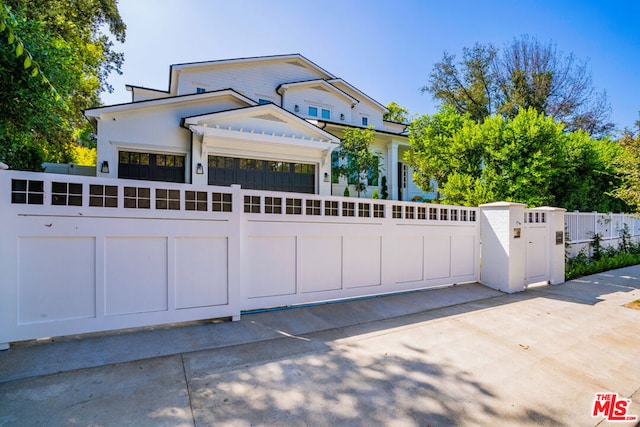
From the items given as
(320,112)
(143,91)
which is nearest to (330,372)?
(320,112)

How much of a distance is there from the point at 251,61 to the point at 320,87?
12.4 feet

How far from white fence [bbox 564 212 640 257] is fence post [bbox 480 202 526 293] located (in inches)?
155

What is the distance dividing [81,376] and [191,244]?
5.79ft

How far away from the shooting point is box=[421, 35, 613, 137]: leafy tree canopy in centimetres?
2136

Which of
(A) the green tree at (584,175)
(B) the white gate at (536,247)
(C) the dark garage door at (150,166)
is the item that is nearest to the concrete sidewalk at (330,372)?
(B) the white gate at (536,247)

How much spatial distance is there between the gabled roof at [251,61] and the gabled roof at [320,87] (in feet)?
4.24

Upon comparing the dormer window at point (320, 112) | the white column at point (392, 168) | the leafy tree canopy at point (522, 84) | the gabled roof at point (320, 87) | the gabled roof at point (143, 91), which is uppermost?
the leafy tree canopy at point (522, 84)

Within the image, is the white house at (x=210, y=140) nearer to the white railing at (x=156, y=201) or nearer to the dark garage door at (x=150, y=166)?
the dark garage door at (x=150, y=166)

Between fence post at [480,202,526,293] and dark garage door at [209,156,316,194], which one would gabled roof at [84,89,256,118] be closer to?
dark garage door at [209,156,316,194]

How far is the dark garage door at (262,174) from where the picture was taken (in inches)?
403

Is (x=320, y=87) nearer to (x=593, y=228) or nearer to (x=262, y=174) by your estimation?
(x=262, y=174)

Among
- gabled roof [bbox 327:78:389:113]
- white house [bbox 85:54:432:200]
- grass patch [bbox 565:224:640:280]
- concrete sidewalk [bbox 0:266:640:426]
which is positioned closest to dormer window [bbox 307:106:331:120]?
gabled roof [bbox 327:78:389:113]

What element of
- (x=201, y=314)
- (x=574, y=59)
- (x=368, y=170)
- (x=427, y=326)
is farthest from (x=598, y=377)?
(x=574, y=59)

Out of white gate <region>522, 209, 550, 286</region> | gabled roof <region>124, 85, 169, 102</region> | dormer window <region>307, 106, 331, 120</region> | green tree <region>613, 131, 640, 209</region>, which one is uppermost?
gabled roof <region>124, 85, 169, 102</region>
